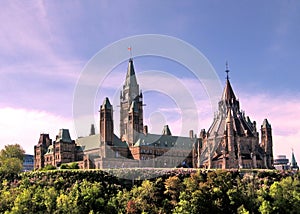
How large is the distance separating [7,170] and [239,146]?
5523 cm

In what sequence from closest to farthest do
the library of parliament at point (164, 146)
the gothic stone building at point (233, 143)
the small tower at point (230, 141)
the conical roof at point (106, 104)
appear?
the small tower at point (230, 141) → the gothic stone building at point (233, 143) → the library of parliament at point (164, 146) → the conical roof at point (106, 104)

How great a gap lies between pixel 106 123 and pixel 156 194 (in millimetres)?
40189

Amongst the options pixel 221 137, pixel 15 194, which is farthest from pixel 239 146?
pixel 15 194

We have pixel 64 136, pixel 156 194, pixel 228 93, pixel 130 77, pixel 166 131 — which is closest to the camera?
pixel 156 194

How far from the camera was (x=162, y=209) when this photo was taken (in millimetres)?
79438

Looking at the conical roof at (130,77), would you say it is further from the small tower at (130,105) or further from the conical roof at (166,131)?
the conical roof at (166,131)

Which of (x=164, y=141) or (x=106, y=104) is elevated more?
(x=106, y=104)

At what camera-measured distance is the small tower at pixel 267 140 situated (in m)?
118

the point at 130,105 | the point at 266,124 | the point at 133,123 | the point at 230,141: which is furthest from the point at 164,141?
the point at 266,124

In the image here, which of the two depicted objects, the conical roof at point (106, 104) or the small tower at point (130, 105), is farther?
the small tower at point (130, 105)

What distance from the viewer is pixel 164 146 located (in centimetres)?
13300

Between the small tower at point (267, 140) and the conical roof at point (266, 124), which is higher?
the conical roof at point (266, 124)

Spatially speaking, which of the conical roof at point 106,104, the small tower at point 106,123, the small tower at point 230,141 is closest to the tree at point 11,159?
the small tower at point 106,123

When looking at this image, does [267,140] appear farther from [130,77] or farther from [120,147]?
[130,77]
